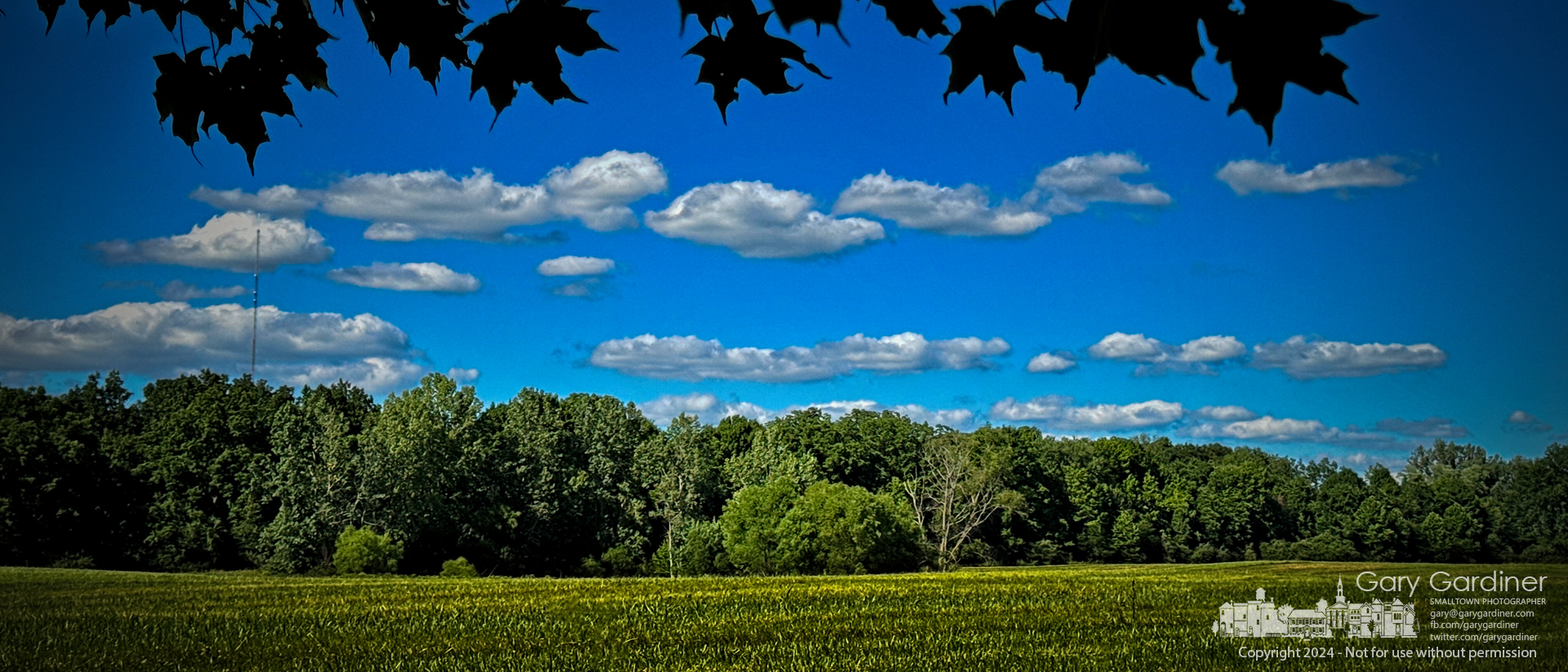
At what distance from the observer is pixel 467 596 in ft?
72.9

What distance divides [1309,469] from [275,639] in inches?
3181

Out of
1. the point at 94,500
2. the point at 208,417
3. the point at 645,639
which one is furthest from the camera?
the point at 208,417

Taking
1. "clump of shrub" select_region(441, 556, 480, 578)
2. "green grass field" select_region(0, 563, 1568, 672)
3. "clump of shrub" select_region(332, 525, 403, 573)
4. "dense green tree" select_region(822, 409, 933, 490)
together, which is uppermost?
"dense green tree" select_region(822, 409, 933, 490)

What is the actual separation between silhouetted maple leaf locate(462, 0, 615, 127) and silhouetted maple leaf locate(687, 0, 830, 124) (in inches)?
13.4

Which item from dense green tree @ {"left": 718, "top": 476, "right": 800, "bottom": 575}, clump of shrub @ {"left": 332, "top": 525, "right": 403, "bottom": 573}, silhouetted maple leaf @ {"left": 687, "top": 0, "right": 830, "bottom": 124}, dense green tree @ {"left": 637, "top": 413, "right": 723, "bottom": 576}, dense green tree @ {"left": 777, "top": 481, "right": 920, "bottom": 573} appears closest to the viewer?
silhouetted maple leaf @ {"left": 687, "top": 0, "right": 830, "bottom": 124}

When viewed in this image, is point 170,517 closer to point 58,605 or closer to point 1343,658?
point 58,605

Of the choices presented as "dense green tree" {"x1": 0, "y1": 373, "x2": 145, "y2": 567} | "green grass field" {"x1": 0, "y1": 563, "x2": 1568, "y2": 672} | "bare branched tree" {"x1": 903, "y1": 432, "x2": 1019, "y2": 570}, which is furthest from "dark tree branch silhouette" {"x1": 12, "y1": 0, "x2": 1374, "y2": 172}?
"bare branched tree" {"x1": 903, "y1": 432, "x2": 1019, "y2": 570}

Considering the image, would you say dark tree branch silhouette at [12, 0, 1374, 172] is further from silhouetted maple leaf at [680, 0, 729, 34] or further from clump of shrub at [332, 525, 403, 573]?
clump of shrub at [332, 525, 403, 573]

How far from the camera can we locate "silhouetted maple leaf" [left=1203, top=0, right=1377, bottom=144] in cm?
147

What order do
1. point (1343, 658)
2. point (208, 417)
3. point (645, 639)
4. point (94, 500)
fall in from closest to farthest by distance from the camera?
point (1343, 658) → point (645, 639) → point (94, 500) → point (208, 417)

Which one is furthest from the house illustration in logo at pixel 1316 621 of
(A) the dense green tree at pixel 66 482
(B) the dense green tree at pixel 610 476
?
(A) the dense green tree at pixel 66 482

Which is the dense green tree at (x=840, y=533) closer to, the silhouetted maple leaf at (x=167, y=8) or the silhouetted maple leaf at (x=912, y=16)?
the silhouetted maple leaf at (x=167, y=8)

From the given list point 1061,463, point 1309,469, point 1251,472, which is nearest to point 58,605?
point 1061,463

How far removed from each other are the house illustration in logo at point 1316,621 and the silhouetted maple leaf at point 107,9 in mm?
15617
